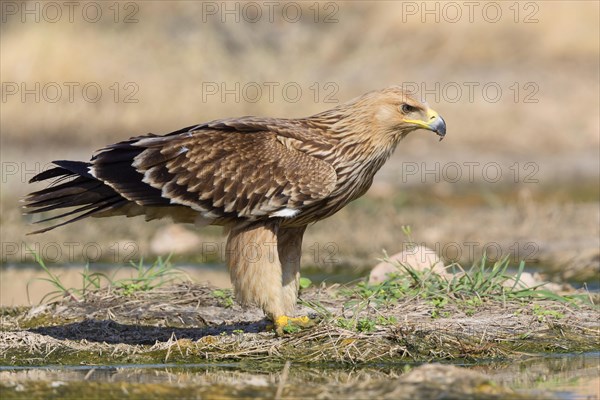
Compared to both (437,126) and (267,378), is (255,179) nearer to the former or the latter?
(437,126)

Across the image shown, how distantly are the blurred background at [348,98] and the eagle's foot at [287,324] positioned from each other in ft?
12.1

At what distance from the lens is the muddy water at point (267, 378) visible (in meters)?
6.20

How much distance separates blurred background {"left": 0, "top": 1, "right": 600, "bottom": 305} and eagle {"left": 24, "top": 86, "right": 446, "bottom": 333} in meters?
3.53

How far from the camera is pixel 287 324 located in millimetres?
7770

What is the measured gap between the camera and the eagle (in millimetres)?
7770

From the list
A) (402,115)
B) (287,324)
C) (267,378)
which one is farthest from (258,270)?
(402,115)

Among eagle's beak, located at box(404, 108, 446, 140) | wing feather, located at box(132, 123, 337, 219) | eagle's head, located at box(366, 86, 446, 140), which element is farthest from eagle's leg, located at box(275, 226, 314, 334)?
eagle's beak, located at box(404, 108, 446, 140)

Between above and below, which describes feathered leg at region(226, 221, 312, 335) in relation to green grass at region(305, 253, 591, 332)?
above

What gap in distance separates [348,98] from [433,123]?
40.3 ft

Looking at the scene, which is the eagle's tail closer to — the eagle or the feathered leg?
the eagle

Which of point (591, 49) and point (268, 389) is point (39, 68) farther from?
point (268, 389)

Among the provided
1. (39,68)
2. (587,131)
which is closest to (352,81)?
(587,131)

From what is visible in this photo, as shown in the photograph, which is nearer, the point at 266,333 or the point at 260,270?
the point at 260,270

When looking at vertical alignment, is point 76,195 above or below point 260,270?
above
